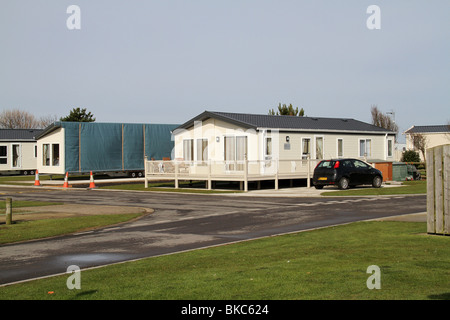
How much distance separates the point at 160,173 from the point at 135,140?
11.8 m

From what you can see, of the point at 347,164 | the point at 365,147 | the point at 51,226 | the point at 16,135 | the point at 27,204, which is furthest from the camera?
the point at 16,135

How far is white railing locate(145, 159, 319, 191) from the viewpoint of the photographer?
102ft

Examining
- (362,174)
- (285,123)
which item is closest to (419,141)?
(285,123)

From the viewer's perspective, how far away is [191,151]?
121ft

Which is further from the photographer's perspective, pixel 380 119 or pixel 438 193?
pixel 380 119

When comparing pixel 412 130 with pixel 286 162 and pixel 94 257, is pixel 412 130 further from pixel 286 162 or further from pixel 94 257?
pixel 94 257

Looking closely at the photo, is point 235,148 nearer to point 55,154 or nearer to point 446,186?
point 55,154

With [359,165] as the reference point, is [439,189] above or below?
below

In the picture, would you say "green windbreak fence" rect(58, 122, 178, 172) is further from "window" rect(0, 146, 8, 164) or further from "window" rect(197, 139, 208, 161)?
"window" rect(0, 146, 8, 164)

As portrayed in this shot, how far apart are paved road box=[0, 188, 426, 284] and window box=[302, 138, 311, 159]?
33.3 ft

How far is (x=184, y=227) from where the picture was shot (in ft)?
52.9

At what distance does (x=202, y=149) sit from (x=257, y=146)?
4.53m
